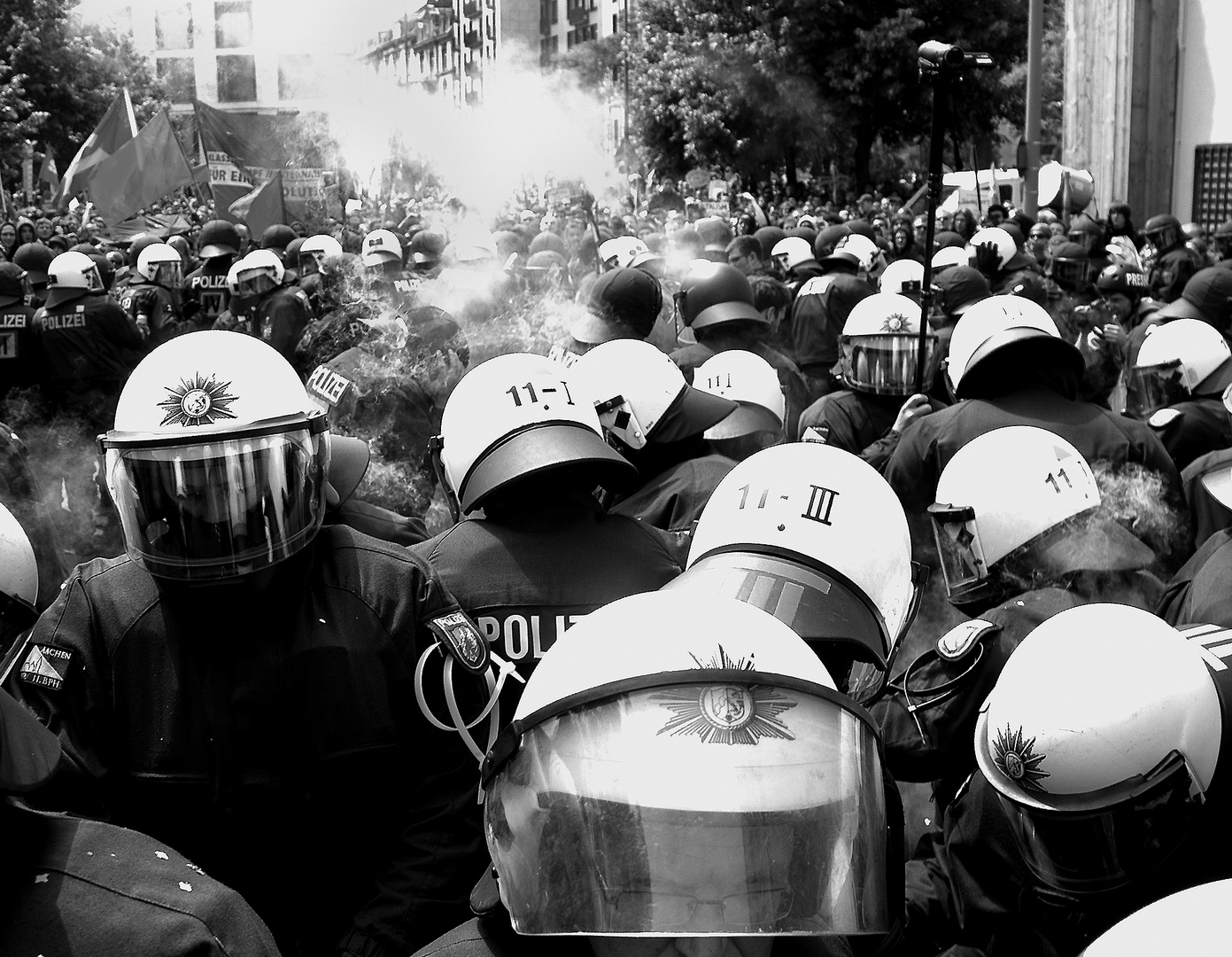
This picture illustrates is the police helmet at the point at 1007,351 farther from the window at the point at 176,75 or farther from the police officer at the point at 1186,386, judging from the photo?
the window at the point at 176,75

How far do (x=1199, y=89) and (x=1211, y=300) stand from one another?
11188 mm

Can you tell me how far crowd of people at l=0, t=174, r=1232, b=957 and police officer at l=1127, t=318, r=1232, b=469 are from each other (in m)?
0.63

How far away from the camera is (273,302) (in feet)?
30.3

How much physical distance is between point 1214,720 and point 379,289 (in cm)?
767

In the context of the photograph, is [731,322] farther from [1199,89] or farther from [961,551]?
[1199,89]

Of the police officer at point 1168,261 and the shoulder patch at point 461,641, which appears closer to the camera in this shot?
the shoulder patch at point 461,641

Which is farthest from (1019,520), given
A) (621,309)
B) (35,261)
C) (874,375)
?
(35,261)

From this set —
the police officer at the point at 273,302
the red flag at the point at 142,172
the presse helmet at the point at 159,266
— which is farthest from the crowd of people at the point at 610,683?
the red flag at the point at 142,172

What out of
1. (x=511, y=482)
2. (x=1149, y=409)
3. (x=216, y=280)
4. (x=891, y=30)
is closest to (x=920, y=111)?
(x=891, y=30)

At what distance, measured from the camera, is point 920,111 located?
32625 mm

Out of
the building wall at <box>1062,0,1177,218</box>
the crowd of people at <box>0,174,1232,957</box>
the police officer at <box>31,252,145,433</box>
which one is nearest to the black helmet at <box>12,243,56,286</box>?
the police officer at <box>31,252,145,433</box>

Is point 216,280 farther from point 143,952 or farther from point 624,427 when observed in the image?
point 143,952

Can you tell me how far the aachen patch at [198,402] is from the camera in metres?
2.25

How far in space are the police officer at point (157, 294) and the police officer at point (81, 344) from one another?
2.05m
